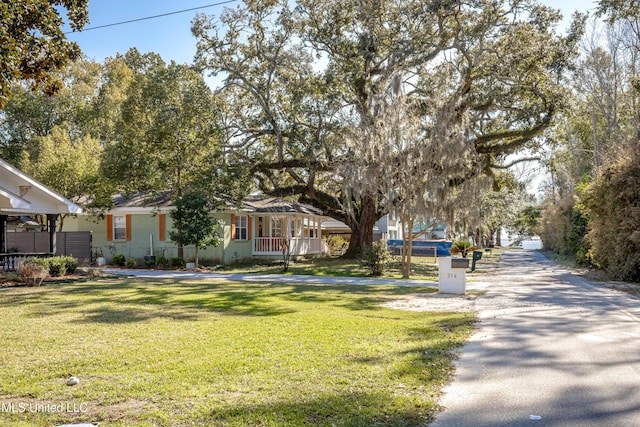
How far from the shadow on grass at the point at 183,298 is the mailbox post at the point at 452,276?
775mm

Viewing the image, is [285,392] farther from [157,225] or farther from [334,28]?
[157,225]

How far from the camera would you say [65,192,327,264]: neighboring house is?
87.2ft

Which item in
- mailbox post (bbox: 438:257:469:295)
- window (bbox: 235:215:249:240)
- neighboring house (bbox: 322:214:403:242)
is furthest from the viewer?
neighboring house (bbox: 322:214:403:242)

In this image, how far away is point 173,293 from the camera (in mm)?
14000

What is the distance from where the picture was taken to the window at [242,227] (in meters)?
28.3

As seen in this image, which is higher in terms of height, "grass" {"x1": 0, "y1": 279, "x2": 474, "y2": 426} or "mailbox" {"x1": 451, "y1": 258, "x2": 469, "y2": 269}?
"mailbox" {"x1": 451, "y1": 258, "x2": 469, "y2": 269}

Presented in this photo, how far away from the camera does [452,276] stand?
582 inches

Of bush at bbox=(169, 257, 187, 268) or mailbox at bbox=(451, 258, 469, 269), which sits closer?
mailbox at bbox=(451, 258, 469, 269)

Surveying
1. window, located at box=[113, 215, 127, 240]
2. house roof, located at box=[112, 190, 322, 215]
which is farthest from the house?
window, located at box=[113, 215, 127, 240]

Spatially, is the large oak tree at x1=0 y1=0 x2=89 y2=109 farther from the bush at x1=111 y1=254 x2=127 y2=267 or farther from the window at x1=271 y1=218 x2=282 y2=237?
the window at x1=271 y1=218 x2=282 y2=237

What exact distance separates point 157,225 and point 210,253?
3.16 metres

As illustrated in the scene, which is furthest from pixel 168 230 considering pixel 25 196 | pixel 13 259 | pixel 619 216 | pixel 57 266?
pixel 619 216

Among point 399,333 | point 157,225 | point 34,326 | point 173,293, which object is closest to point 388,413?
point 399,333

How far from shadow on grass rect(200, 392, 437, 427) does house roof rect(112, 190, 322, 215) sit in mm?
21729
